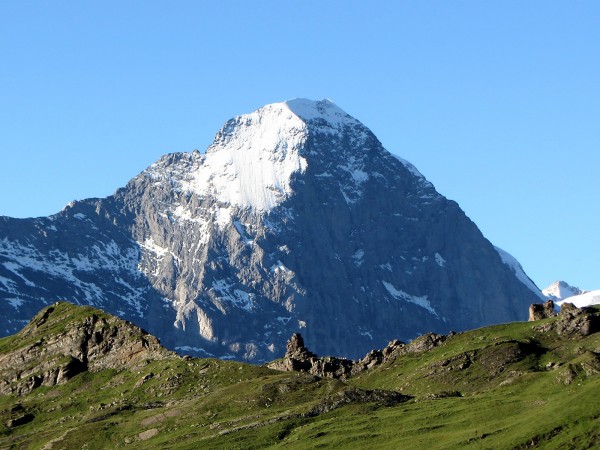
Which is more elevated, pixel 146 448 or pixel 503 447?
pixel 146 448

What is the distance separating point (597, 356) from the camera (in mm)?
194875

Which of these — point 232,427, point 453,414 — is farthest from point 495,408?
point 232,427

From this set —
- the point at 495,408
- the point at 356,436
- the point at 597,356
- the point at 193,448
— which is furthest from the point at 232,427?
the point at 597,356

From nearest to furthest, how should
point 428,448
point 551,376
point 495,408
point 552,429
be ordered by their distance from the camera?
point 552,429 < point 428,448 < point 495,408 < point 551,376

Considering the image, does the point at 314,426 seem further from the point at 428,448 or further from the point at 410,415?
the point at 428,448

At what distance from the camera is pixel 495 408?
182250mm

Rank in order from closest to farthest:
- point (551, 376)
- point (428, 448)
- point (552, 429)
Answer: point (552, 429) < point (428, 448) < point (551, 376)

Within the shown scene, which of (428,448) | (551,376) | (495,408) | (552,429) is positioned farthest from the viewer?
(551,376)

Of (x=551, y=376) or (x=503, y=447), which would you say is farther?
(x=551, y=376)

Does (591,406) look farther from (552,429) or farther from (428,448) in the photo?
(428,448)

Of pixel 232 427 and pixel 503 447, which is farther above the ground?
pixel 232 427

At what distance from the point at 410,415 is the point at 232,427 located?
26.2m

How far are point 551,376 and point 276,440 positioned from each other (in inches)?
1513

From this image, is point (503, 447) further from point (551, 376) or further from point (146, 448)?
point (146, 448)
